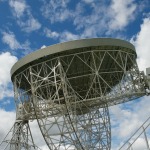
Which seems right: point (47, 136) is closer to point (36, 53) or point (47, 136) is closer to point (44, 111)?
point (44, 111)

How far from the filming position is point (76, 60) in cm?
2972

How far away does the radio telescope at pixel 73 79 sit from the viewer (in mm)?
28969

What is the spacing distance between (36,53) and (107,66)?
21.6 ft

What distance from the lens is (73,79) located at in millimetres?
31516

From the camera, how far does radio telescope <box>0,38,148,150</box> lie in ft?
95.0

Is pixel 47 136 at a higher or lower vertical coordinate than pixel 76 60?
lower

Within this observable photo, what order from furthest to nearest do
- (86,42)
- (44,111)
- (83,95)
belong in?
(83,95) < (44,111) < (86,42)

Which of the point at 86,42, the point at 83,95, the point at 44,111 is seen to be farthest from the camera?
the point at 83,95

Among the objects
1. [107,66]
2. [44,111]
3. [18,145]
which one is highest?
[107,66]

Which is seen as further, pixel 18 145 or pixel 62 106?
pixel 18 145

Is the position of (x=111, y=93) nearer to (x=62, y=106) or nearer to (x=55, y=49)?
(x=62, y=106)

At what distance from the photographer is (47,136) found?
30.2 meters

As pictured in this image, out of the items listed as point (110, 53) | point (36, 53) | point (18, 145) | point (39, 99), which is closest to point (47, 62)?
point (36, 53)

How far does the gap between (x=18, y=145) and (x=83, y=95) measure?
824cm
